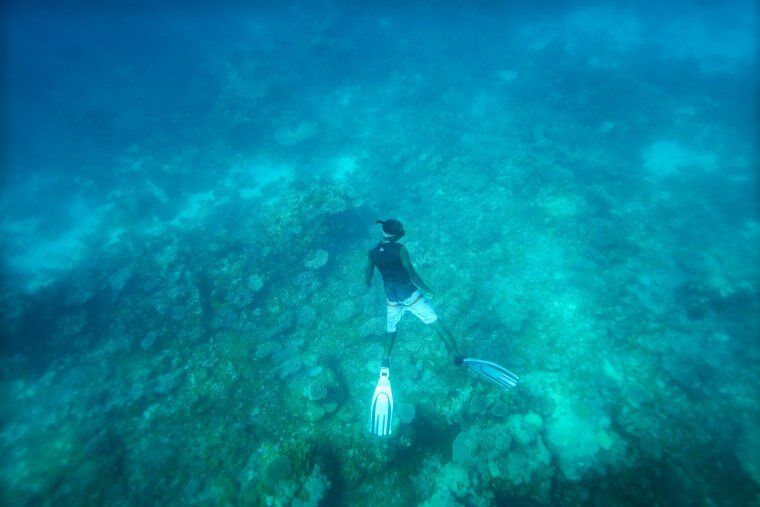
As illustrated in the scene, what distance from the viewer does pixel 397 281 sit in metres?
5.39

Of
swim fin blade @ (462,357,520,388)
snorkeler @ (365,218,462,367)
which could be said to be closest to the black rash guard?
snorkeler @ (365,218,462,367)

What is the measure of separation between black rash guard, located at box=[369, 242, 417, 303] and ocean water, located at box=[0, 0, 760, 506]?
1.96 metres

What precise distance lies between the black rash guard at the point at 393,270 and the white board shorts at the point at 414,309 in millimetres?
124

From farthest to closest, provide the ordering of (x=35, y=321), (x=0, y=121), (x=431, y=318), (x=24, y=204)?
(x=0, y=121) → (x=24, y=204) → (x=35, y=321) → (x=431, y=318)

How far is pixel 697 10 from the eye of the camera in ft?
78.7

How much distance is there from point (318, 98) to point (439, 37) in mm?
10052

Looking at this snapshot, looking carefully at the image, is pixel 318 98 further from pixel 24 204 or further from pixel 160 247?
pixel 24 204

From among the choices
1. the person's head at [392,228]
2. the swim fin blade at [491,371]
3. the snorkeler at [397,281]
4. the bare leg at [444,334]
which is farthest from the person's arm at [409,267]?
the swim fin blade at [491,371]

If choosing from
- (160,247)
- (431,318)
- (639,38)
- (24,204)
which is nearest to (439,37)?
(639,38)

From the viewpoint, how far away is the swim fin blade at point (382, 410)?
17.2ft

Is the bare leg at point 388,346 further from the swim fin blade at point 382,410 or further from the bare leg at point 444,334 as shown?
the bare leg at point 444,334

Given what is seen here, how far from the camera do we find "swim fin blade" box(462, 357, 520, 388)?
18.3 ft

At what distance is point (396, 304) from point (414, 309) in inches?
13.6

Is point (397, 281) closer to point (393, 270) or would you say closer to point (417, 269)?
point (393, 270)
